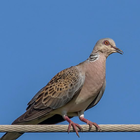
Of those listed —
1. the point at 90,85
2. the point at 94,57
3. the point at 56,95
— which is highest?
the point at 94,57

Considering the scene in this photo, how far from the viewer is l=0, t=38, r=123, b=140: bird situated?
707 centimetres

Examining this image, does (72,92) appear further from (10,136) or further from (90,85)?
(10,136)

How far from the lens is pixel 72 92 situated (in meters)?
7.09

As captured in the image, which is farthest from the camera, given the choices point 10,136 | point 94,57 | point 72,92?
point 94,57

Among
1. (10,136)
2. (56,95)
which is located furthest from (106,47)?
(10,136)

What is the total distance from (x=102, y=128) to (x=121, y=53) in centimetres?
206

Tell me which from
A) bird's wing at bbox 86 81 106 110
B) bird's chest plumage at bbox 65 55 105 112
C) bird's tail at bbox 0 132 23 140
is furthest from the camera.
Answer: bird's wing at bbox 86 81 106 110

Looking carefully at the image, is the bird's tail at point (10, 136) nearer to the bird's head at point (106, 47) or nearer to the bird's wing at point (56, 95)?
the bird's wing at point (56, 95)

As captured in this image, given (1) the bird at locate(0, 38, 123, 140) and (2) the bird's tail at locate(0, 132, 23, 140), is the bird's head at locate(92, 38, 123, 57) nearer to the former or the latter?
Answer: (1) the bird at locate(0, 38, 123, 140)

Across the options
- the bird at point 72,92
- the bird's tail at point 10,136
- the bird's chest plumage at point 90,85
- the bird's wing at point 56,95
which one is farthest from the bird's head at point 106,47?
the bird's tail at point 10,136

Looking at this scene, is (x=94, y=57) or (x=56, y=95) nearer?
(x=56, y=95)

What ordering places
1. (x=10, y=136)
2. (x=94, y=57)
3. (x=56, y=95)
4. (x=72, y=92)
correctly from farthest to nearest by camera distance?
(x=94, y=57), (x=56, y=95), (x=72, y=92), (x=10, y=136)

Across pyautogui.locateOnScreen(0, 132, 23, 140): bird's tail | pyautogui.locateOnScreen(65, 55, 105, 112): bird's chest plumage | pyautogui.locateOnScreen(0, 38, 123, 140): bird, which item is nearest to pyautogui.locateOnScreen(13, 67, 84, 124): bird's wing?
pyautogui.locateOnScreen(0, 38, 123, 140): bird

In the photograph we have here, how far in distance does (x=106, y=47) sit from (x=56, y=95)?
1.20 metres
